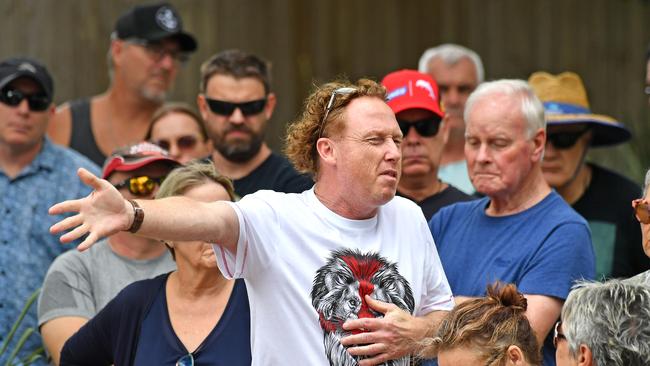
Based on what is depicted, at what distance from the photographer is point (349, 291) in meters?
4.10

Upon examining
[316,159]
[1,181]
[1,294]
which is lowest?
[1,294]

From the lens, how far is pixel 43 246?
5.88 m

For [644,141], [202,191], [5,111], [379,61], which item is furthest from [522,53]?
[202,191]

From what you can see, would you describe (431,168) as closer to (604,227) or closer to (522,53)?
(604,227)

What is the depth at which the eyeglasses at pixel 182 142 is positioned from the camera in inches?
252

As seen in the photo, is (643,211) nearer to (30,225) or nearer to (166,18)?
(30,225)

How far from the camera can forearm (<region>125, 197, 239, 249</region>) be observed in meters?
3.66

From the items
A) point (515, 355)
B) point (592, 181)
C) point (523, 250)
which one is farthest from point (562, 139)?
point (515, 355)

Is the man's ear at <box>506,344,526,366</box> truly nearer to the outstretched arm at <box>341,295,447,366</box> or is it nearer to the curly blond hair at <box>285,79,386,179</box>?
the outstretched arm at <box>341,295,447,366</box>

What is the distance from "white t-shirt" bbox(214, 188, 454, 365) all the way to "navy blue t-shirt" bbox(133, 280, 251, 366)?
0.23 meters

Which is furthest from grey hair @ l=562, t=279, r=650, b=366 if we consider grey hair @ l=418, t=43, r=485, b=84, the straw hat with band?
grey hair @ l=418, t=43, r=485, b=84

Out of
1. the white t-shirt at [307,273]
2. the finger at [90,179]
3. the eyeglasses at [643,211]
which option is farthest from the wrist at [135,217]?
the eyeglasses at [643,211]

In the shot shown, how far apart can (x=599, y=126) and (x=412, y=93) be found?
1.04 m

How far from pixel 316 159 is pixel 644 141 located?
154 inches
